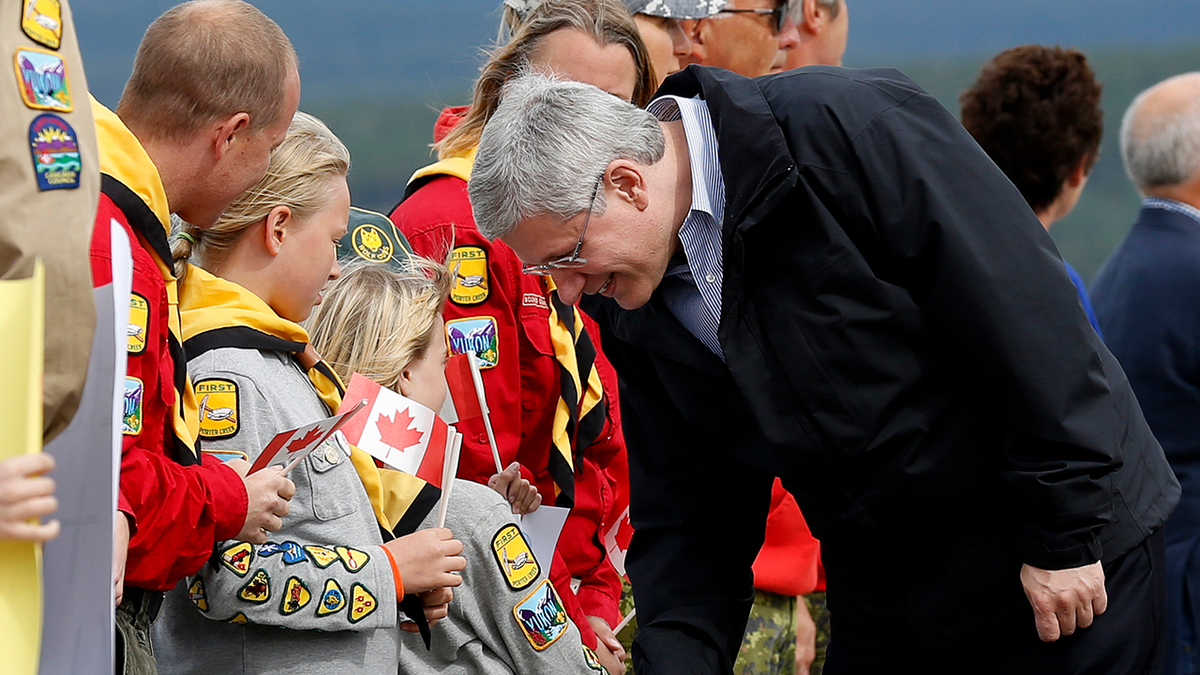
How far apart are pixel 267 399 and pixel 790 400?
32.2 inches

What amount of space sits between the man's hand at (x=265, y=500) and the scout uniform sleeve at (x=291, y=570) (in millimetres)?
102

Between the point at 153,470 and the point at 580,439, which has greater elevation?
the point at 153,470

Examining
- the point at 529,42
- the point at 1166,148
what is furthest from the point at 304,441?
the point at 1166,148

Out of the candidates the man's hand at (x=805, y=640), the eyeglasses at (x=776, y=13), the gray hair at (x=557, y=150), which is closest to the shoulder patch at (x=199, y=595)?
the gray hair at (x=557, y=150)

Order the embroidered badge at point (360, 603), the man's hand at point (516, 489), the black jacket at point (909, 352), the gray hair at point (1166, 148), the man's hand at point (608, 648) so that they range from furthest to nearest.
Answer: the gray hair at point (1166, 148), the man's hand at point (608, 648), the man's hand at point (516, 489), the embroidered badge at point (360, 603), the black jacket at point (909, 352)

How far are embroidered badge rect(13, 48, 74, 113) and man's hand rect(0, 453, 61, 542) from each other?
0.36 metres

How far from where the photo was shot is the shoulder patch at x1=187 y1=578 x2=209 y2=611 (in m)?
1.93

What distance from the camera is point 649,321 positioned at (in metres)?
2.03

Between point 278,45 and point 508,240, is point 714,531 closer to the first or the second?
point 508,240

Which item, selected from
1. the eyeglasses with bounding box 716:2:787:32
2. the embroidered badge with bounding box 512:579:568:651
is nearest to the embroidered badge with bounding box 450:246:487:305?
A: the embroidered badge with bounding box 512:579:568:651

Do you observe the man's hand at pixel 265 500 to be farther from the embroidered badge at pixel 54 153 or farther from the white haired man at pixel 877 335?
the embroidered badge at pixel 54 153

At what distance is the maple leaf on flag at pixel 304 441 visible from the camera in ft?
5.96

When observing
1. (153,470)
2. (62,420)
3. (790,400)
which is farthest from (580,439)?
(62,420)

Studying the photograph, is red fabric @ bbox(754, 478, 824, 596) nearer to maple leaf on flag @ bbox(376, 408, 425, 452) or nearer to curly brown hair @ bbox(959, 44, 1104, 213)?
maple leaf on flag @ bbox(376, 408, 425, 452)
